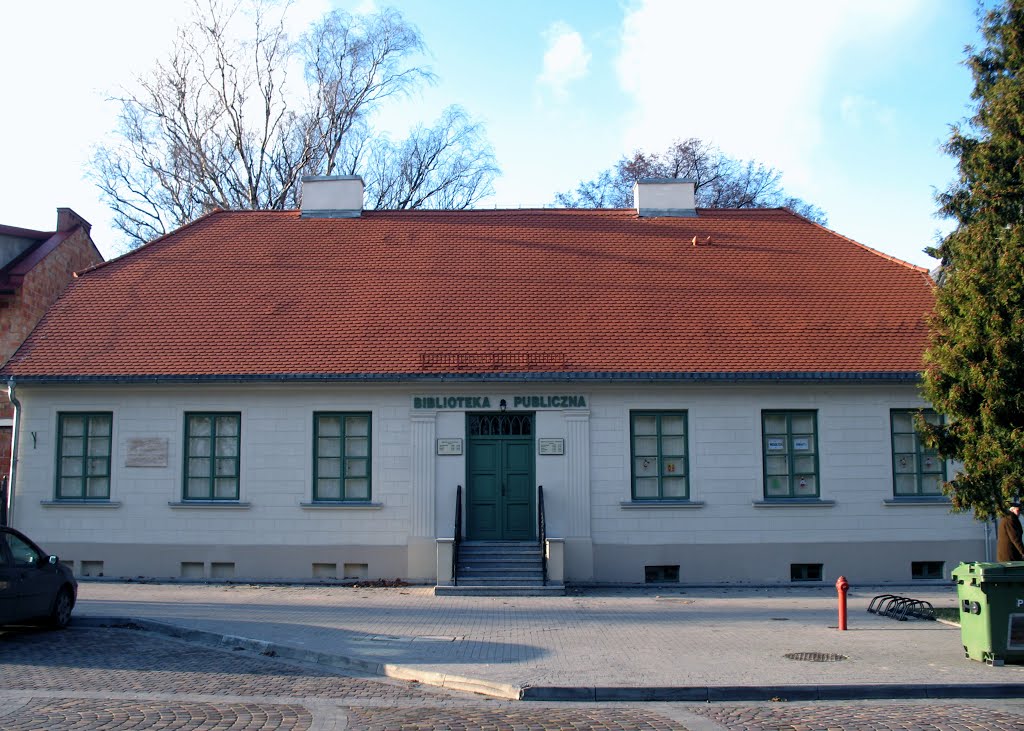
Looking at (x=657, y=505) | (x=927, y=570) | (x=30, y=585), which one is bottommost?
(x=927, y=570)

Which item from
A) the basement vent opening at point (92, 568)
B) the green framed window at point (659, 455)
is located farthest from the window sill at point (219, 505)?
the green framed window at point (659, 455)

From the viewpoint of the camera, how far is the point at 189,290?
20500 millimetres

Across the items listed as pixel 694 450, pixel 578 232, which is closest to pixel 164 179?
pixel 578 232

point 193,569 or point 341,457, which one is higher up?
point 341,457

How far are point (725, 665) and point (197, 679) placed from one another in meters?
5.66

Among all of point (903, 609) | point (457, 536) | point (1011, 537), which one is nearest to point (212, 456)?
point (457, 536)

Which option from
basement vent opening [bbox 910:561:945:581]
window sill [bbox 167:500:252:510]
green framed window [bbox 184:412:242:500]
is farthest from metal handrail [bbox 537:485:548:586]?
basement vent opening [bbox 910:561:945:581]

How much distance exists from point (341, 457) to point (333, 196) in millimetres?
8323

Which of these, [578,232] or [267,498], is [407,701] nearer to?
[267,498]

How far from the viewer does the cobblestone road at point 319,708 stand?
27.1 ft

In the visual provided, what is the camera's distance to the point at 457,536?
55.8 ft

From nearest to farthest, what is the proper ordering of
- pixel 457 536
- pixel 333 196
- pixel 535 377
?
pixel 457 536 → pixel 535 377 → pixel 333 196

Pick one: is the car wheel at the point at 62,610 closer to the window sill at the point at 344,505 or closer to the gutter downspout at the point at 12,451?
the window sill at the point at 344,505

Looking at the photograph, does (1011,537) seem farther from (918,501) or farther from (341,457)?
(341,457)
